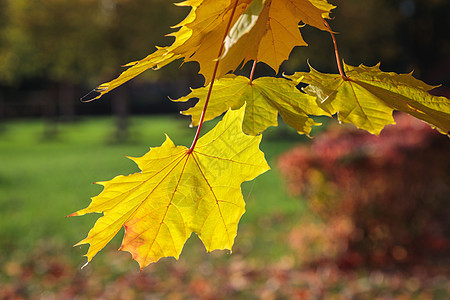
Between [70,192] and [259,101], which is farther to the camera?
[70,192]

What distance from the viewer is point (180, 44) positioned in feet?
1.55

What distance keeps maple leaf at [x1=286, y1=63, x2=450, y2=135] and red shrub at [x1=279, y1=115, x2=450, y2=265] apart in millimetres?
3101

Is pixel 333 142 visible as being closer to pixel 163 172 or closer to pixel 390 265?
pixel 390 265

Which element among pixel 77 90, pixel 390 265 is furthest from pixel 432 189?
pixel 77 90

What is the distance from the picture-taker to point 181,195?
0.54m

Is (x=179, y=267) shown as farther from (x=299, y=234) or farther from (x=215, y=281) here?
(x=299, y=234)

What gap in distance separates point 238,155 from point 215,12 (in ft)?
0.49

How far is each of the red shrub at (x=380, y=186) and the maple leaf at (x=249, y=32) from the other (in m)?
3.15

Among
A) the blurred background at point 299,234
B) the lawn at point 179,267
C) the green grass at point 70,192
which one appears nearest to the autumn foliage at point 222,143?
the blurred background at point 299,234

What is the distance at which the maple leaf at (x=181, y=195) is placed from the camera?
51 cm

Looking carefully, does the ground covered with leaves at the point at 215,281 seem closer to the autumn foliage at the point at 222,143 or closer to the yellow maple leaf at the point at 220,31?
the autumn foliage at the point at 222,143

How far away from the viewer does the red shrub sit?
145 inches

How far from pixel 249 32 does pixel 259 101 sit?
7.9 inches

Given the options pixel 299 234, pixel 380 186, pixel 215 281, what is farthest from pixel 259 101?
pixel 299 234
